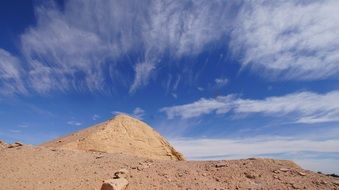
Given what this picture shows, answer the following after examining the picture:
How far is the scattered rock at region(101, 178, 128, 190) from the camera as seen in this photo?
9659mm

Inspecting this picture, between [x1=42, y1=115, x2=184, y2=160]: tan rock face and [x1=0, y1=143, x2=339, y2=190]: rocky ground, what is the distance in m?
3.20

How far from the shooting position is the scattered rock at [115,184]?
31.7 ft

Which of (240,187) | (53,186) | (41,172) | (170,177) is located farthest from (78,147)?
(240,187)

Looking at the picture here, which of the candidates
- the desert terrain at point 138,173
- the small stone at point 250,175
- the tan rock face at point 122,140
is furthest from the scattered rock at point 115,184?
the tan rock face at point 122,140

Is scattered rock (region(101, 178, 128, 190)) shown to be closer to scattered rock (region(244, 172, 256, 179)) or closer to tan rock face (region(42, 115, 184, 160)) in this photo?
scattered rock (region(244, 172, 256, 179))

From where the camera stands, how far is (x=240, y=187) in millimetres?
9742

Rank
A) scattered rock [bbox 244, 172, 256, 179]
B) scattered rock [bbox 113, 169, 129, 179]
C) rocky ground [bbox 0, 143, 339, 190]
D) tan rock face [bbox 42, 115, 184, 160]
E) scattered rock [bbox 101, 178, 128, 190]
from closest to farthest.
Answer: scattered rock [bbox 101, 178, 128, 190] < rocky ground [bbox 0, 143, 339, 190] < scattered rock [bbox 244, 172, 256, 179] < scattered rock [bbox 113, 169, 129, 179] < tan rock face [bbox 42, 115, 184, 160]

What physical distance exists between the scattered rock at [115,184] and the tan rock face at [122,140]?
23.9 feet

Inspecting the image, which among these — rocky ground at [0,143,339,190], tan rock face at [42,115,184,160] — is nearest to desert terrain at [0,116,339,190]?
rocky ground at [0,143,339,190]

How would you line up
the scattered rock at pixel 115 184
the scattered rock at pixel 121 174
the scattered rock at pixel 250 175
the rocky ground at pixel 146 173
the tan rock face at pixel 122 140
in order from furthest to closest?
the tan rock face at pixel 122 140 < the scattered rock at pixel 121 174 < the scattered rock at pixel 250 175 < the rocky ground at pixel 146 173 < the scattered rock at pixel 115 184

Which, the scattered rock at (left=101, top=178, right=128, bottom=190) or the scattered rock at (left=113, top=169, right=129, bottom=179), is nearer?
the scattered rock at (left=101, top=178, right=128, bottom=190)

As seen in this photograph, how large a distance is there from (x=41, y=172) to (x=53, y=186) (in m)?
1.51

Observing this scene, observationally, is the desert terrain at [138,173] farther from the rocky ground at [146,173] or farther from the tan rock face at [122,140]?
the tan rock face at [122,140]

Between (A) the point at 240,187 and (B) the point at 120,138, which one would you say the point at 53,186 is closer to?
(A) the point at 240,187
